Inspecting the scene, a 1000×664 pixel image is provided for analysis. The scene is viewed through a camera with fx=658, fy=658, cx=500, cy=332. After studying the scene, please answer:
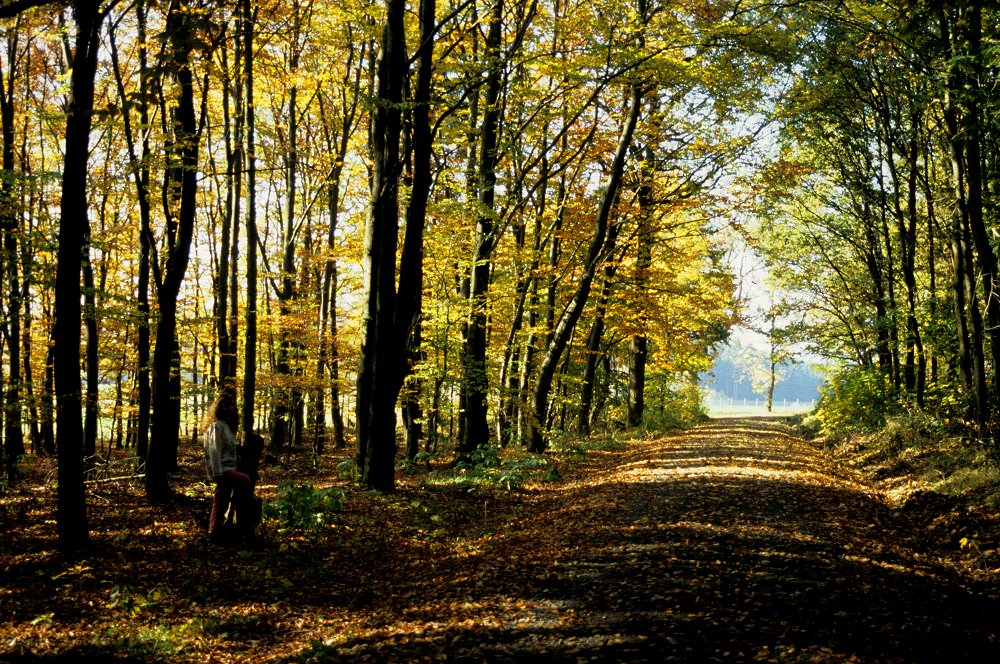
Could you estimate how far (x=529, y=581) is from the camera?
6.34m

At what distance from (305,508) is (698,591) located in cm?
536

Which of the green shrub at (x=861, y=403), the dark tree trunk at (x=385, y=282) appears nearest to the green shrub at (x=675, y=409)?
the green shrub at (x=861, y=403)

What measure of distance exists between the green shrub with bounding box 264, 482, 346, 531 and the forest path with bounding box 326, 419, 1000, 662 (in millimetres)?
1740

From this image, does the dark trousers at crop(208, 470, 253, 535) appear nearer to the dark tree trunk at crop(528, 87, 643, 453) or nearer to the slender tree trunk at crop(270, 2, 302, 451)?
the dark tree trunk at crop(528, 87, 643, 453)

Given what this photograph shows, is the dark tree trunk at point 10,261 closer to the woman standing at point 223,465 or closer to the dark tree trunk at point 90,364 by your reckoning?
the dark tree trunk at point 90,364

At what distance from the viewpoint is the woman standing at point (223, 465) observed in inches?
294

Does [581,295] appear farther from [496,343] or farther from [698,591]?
[698,591]

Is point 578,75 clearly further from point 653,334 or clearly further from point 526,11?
point 653,334

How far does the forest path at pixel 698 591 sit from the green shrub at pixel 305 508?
1740mm

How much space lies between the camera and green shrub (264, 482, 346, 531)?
8.52m

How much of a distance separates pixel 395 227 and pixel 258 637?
6383mm

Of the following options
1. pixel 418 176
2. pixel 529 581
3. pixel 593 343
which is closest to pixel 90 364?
pixel 418 176

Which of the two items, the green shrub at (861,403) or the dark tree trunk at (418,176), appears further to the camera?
the green shrub at (861,403)

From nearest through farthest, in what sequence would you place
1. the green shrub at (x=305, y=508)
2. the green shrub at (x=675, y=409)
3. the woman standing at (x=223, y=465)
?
the woman standing at (x=223, y=465) → the green shrub at (x=305, y=508) → the green shrub at (x=675, y=409)
